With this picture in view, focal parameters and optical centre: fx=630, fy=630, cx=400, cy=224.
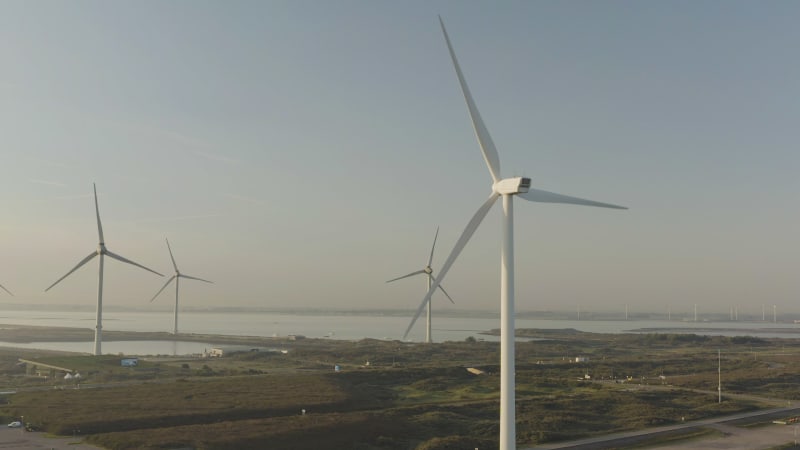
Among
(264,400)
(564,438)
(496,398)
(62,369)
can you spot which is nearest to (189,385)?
(264,400)

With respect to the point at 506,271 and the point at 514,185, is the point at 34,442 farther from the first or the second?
the point at 514,185

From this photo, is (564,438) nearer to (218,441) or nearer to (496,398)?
(496,398)

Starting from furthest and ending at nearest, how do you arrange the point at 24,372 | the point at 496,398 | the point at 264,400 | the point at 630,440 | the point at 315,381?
the point at 24,372 → the point at 315,381 → the point at 496,398 → the point at 264,400 → the point at 630,440

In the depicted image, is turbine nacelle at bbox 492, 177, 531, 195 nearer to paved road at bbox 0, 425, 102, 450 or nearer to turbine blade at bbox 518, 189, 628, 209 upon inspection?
turbine blade at bbox 518, 189, 628, 209

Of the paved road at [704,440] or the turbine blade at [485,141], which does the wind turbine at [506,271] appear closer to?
the turbine blade at [485,141]

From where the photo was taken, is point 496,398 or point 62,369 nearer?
point 496,398

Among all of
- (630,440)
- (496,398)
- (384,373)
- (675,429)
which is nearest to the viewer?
(630,440)

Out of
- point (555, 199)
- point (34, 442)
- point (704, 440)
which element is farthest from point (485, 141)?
point (34, 442)
